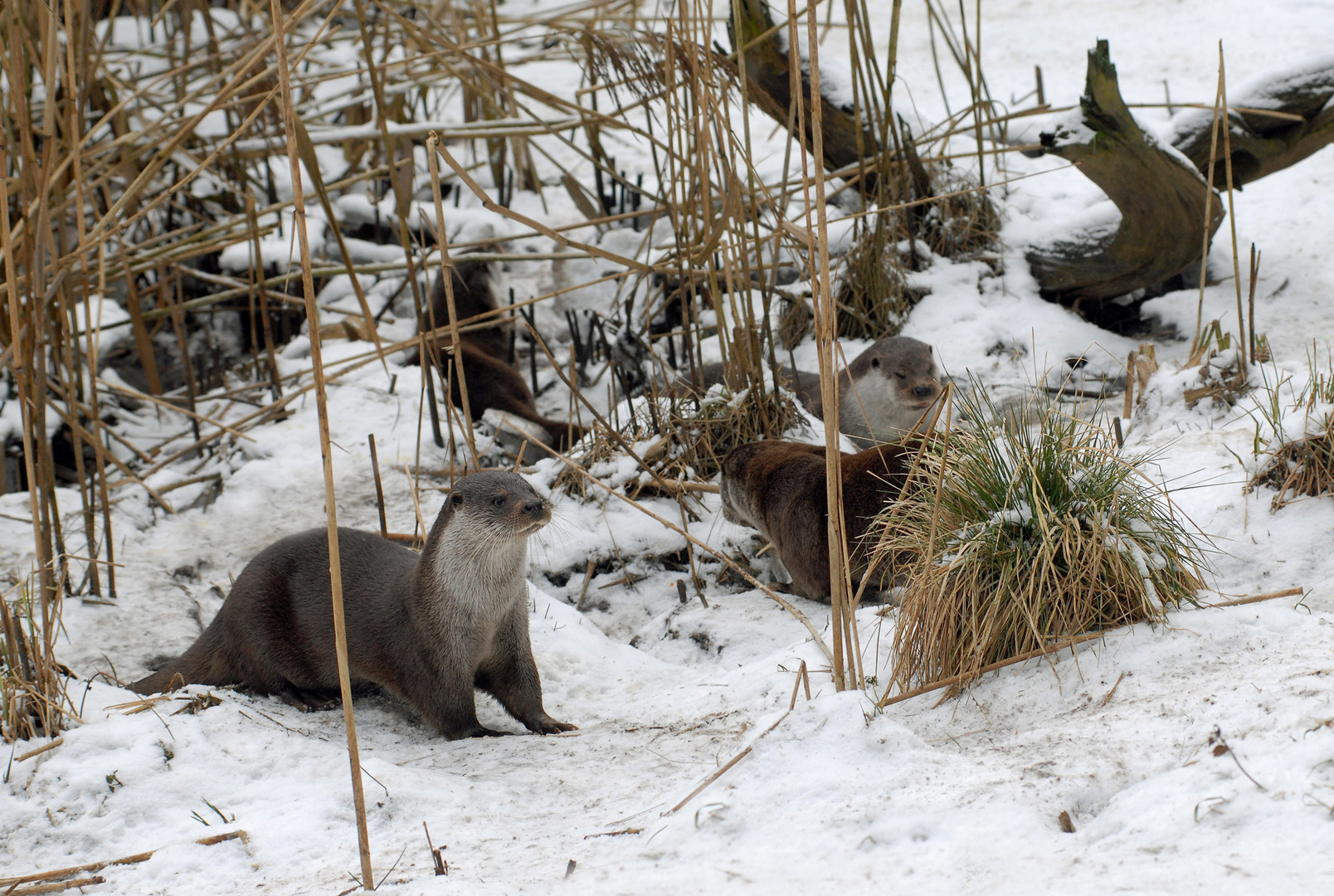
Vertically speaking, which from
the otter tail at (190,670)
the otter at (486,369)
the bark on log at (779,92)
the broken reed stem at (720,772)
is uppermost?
the bark on log at (779,92)

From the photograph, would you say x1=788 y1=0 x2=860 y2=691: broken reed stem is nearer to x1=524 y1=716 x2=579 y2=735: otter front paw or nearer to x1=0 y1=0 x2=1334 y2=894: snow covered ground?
x1=0 y1=0 x2=1334 y2=894: snow covered ground

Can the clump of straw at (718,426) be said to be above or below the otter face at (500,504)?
below

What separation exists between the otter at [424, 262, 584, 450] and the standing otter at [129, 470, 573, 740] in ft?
4.88

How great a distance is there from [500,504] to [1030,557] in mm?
1301

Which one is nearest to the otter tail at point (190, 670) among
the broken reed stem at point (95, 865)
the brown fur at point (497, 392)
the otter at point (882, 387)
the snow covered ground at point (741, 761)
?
the snow covered ground at point (741, 761)

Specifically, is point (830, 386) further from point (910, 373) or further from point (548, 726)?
point (910, 373)

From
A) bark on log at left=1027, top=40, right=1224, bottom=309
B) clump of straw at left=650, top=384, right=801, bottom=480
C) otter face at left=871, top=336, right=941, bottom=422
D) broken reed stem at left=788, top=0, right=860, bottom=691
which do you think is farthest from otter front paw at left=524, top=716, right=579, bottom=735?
bark on log at left=1027, top=40, right=1224, bottom=309

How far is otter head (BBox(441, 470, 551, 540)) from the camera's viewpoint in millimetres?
2926

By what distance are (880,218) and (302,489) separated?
259cm

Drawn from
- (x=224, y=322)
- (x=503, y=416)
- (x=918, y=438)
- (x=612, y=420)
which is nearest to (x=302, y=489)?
(x=503, y=416)

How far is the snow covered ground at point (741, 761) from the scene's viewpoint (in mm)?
1635

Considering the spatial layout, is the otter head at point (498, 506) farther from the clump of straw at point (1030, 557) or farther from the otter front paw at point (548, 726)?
the clump of straw at point (1030, 557)

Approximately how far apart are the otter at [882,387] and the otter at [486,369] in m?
0.79

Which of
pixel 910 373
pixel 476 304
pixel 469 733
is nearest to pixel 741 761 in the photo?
pixel 469 733
